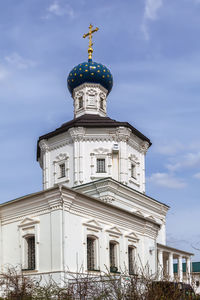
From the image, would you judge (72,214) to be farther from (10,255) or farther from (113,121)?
(113,121)

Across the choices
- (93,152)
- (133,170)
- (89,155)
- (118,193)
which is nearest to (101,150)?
(93,152)

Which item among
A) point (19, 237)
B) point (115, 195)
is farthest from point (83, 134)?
point (19, 237)

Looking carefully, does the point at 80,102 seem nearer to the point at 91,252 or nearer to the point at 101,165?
the point at 101,165

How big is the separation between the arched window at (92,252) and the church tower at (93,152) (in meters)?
5.81

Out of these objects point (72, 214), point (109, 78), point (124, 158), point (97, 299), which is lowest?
point (97, 299)

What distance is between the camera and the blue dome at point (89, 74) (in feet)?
89.1

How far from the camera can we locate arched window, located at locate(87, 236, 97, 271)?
17.2 m

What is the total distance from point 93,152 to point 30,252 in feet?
27.4

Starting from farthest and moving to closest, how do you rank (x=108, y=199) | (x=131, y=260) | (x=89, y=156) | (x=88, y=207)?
(x=89, y=156) < (x=108, y=199) < (x=131, y=260) < (x=88, y=207)

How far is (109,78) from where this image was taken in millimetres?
27781

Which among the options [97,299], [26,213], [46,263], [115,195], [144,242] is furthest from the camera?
[115,195]

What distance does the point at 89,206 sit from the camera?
56.4ft

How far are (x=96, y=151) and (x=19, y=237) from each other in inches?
321

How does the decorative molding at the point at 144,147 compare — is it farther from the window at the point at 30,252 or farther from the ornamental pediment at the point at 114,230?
the window at the point at 30,252
